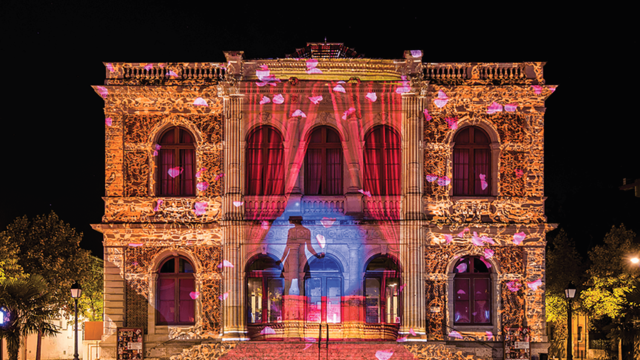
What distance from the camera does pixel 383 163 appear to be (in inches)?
938

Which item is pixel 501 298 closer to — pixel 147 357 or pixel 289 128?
pixel 289 128

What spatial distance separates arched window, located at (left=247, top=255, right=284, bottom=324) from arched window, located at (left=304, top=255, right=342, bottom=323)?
0.96 m

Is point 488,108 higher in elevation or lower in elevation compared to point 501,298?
higher

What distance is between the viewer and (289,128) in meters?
23.7

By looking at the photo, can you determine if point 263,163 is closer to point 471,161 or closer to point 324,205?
point 324,205

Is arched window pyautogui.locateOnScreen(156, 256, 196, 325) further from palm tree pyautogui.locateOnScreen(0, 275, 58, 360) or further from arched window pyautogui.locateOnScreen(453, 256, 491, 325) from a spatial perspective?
arched window pyautogui.locateOnScreen(453, 256, 491, 325)

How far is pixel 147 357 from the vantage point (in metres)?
23.2

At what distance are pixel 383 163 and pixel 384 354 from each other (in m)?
6.09

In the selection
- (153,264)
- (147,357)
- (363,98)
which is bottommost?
(147,357)

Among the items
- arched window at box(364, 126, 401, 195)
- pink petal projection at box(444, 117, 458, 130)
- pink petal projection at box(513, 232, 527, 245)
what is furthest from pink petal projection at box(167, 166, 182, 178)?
pink petal projection at box(513, 232, 527, 245)

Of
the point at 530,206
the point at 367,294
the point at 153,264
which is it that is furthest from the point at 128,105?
the point at 530,206

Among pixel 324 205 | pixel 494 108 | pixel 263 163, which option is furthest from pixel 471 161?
pixel 263 163

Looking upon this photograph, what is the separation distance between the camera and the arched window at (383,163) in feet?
77.7

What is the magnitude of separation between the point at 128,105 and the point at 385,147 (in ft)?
28.0
